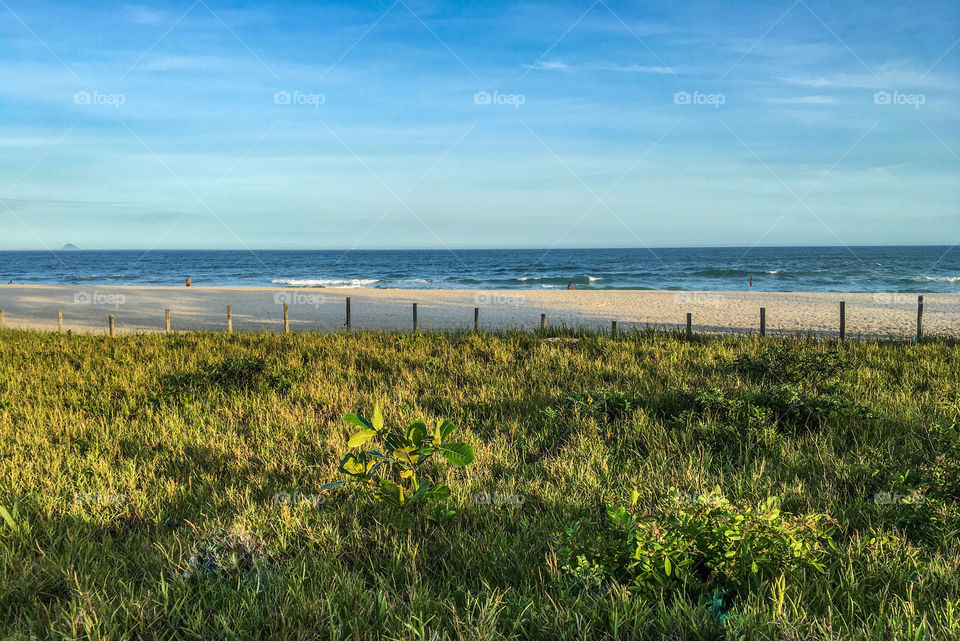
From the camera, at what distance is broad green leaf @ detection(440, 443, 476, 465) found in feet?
12.6

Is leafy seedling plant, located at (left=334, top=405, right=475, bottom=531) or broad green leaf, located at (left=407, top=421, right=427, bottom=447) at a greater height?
broad green leaf, located at (left=407, top=421, right=427, bottom=447)

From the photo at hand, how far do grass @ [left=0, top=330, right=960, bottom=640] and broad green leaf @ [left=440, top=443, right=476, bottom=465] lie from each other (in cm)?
53

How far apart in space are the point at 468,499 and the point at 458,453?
31.6 inches

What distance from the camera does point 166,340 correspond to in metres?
15.5

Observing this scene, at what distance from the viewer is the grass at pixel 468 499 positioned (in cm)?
296

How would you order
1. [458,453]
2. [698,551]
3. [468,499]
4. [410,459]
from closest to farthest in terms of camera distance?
[698,551] → [458,453] → [410,459] → [468,499]

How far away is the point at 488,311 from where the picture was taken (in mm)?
31375

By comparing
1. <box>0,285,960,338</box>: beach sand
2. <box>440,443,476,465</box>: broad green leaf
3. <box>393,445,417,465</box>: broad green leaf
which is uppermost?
<box>440,443,476,465</box>: broad green leaf

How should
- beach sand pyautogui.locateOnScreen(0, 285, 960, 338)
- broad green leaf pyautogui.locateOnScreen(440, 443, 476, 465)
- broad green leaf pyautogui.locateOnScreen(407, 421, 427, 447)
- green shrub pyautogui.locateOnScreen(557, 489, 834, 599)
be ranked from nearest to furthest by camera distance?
1. green shrub pyautogui.locateOnScreen(557, 489, 834, 599)
2. broad green leaf pyautogui.locateOnScreen(440, 443, 476, 465)
3. broad green leaf pyautogui.locateOnScreen(407, 421, 427, 447)
4. beach sand pyautogui.locateOnScreen(0, 285, 960, 338)

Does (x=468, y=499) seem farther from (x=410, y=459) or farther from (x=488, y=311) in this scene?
(x=488, y=311)

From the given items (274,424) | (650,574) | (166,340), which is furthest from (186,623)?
(166,340)

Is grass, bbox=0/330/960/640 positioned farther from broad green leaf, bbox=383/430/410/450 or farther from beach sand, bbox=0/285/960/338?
beach sand, bbox=0/285/960/338

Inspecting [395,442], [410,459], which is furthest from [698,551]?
[395,442]

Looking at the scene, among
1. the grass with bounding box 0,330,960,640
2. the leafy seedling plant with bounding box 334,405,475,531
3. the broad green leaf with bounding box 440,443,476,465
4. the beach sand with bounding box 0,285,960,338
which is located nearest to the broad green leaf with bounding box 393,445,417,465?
the leafy seedling plant with bounding box 334,405,475,531
